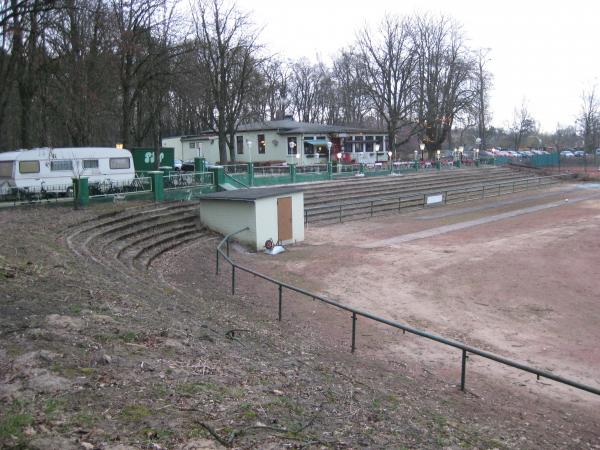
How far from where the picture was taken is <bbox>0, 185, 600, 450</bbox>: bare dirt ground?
4.88m

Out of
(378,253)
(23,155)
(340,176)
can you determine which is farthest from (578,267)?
(340,176)

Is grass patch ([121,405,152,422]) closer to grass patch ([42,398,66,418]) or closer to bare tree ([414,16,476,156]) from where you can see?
grass patch ([42,398,66,418])

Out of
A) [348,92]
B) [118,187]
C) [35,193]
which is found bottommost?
[35,193]

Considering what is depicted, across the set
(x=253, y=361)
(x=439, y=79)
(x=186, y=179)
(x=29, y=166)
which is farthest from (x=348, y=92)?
(x=253, y=361)

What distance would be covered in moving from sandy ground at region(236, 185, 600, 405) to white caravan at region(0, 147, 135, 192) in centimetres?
887

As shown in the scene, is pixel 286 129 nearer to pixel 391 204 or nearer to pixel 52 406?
pixel 391 204

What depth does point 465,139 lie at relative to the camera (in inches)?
4926

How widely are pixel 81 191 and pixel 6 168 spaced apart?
393 cm

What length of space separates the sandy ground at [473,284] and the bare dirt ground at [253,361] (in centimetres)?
9

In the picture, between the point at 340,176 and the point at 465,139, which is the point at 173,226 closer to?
the point at 340,176

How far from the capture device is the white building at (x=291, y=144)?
1838 inches

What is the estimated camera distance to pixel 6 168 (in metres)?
22.0

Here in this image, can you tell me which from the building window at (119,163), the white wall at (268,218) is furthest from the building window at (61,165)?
the white wall at (268,218)

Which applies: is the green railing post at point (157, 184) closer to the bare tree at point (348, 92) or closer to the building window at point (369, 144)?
the building window at point (369, 144)
